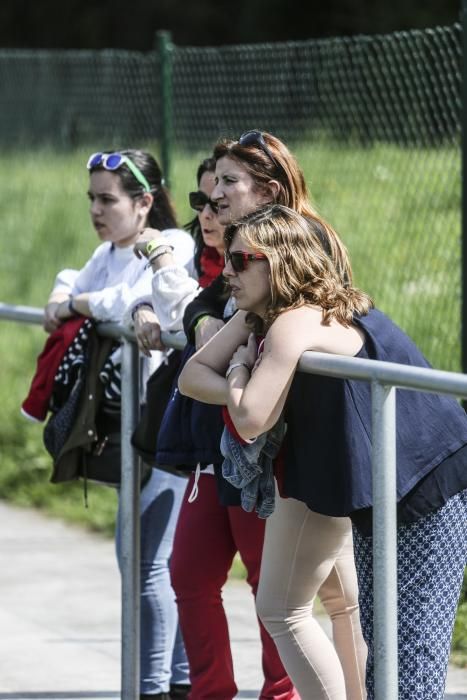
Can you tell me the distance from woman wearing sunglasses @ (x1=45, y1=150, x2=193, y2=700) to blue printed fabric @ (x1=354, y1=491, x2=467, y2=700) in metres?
1.15

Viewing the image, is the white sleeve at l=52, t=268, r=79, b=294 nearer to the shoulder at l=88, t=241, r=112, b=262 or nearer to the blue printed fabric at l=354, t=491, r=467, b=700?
the shoulder at l=88, t=241, r=112, b=262

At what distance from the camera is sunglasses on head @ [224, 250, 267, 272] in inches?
126

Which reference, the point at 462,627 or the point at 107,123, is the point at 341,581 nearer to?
the point at 462,627

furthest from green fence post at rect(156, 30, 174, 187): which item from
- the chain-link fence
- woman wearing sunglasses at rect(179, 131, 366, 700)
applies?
woman wearing sunglasses at rect(179, 131, 366, 700)

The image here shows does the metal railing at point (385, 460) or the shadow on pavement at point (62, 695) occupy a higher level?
the metal railing at point (385, 460)

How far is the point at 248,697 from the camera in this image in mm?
4586

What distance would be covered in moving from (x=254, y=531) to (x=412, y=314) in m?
3.49

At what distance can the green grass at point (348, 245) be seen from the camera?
6.67 meters

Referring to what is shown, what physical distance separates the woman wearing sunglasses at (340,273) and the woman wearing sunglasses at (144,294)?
50cm

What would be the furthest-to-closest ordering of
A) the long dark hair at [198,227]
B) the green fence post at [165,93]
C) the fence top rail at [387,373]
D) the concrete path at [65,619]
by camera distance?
1. the green fence post at [165,93]
2. the concrete path at [65,619]
3. the long dark hair at [198,227]
4. the fence top rail at [387,373]

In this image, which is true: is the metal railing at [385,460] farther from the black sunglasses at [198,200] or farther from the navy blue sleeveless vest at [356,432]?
the black sunglasses at [198,200]

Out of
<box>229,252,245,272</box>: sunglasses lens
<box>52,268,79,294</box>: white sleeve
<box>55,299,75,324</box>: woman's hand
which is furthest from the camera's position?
<box>52,268,79,294</box>: white sleeve

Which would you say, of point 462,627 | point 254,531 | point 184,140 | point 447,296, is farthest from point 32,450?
point 254,531

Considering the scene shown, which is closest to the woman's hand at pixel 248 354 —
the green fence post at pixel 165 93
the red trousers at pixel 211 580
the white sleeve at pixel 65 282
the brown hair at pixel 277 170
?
the brown hair at pixel 277 170
